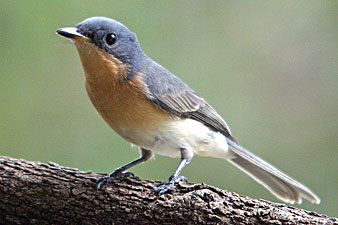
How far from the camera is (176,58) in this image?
5.87 m

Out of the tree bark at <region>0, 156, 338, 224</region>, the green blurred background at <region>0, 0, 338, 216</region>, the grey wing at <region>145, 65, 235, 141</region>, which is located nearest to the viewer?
the tree bark at <region>0, 156, 338, 224</region>

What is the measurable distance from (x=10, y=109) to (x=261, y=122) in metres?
2.92

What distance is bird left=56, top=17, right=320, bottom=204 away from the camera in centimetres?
368

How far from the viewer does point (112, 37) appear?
3.78m

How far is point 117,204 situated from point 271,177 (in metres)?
1.68

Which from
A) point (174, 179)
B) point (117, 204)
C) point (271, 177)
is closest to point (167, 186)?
point (174, 179)

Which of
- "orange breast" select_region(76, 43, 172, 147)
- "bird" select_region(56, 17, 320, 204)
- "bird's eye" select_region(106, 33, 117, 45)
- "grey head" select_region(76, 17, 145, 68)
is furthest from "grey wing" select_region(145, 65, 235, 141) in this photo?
"bird's eye" select_region(106, 33, 117, 45)

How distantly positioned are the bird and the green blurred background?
141cm

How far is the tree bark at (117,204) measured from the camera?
128 inches

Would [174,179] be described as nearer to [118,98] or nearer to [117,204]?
[117,204]

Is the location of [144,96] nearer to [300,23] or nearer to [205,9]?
[205,9]

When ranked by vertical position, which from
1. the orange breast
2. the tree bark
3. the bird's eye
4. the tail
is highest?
the tail

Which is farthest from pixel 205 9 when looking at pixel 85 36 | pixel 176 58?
pixel 85 36

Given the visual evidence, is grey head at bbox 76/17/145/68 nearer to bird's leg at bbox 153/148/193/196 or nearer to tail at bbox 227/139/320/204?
bird's leg at bbox 153/148/193/196
